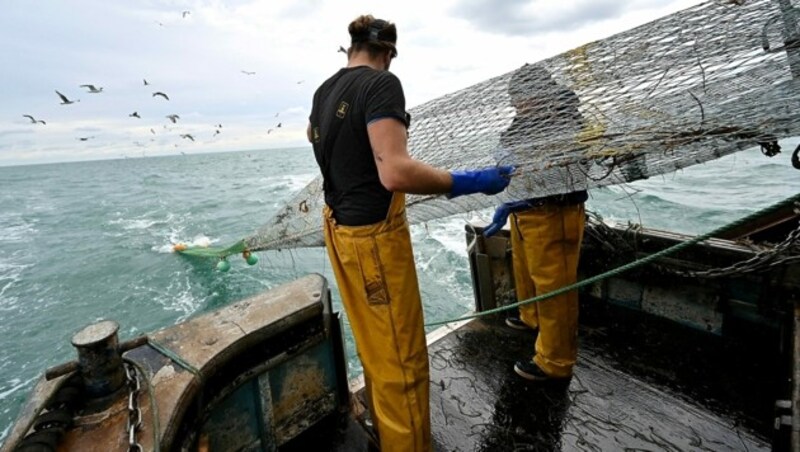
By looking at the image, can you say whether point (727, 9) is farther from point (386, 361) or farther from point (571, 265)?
point (386, 361)

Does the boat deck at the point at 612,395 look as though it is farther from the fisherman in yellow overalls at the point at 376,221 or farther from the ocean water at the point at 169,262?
the ocean water at the point at 169,262

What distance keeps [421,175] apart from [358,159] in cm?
33

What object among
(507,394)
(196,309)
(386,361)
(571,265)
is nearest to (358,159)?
(386,361)

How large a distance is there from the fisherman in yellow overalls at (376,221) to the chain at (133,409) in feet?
3.08

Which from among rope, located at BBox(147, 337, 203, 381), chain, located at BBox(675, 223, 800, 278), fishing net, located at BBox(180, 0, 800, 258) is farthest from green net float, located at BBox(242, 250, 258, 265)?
chain, located at BBox(675, 223, 800, 278)

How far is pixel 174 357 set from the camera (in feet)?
6.41

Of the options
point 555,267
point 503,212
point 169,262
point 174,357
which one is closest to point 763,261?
point 555,267

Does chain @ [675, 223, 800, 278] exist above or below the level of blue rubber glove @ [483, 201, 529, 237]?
below

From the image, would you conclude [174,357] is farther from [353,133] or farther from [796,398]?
[796,398]

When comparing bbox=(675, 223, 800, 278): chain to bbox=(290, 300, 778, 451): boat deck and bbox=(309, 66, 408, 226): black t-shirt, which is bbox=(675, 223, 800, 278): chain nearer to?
bbox=(290, 300, 778, 451): boat deck

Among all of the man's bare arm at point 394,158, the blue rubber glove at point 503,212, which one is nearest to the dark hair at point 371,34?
the man's bare arm at point 394,158

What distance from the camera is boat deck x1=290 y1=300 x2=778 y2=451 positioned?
95.0 inches

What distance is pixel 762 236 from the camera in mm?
3764

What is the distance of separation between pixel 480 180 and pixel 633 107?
85 cm
